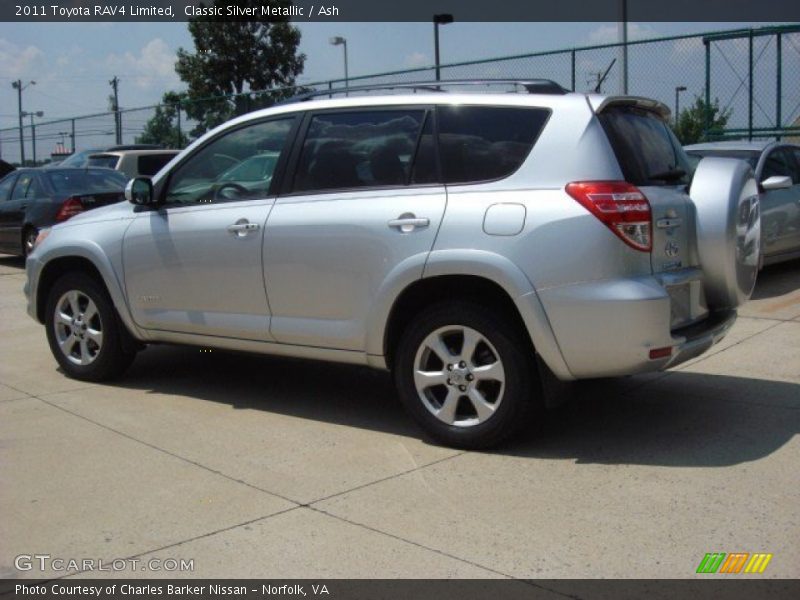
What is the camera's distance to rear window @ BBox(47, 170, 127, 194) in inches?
531

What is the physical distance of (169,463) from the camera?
5.07 meters

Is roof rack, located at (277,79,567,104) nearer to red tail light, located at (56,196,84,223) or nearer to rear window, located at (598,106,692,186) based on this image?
rear window, located at (598,106,692,186)

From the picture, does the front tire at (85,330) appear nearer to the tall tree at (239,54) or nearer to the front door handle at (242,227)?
the front door handle at (242,227)

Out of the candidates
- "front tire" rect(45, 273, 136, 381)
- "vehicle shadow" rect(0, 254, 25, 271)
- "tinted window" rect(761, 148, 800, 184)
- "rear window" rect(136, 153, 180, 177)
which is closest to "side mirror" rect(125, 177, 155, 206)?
"front tire" rect(45, 273, 136, 381)

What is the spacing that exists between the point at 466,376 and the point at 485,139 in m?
1.26

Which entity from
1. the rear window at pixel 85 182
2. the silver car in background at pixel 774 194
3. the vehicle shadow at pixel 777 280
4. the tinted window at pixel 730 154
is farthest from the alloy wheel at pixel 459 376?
the rear window at pixel 85 182

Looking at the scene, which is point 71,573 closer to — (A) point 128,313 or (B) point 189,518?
(B) point 189,518

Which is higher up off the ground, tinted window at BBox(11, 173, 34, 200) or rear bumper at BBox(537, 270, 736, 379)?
tinted window at BBox(11, 173, 34, 200)

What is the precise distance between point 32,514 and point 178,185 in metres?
2.62

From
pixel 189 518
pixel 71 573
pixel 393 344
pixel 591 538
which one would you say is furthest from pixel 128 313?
pixel 591 538

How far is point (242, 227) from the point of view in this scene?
229 inches

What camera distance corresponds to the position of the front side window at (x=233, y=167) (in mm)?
5934
